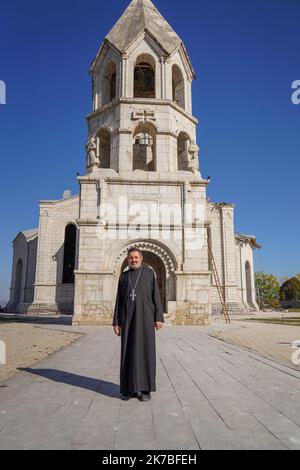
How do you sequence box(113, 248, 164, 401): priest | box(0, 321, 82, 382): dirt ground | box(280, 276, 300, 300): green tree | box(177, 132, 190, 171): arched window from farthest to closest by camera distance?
box(280, 276, 300, 300): green tree, box(177, 132, 190, 171): arched window, box(0, 321, 82, 382): dirt ground, box(113, 248, 164, 401): priest

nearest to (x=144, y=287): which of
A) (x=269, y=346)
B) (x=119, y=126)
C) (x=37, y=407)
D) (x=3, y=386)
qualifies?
(x=37, y=407)

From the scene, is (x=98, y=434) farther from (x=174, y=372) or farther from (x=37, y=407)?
(x=174, y=372)

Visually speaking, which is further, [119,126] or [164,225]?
[119,126]

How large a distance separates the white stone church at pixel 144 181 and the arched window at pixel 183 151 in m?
0.05

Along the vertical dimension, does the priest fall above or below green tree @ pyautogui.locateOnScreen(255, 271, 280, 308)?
below

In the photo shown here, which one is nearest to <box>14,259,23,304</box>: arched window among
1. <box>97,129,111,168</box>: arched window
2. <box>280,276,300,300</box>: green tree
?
<box>97,129,111,168</box>: arched window

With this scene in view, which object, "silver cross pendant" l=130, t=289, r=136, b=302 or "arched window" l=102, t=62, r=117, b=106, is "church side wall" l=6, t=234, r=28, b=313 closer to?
"arched window" l=102, t=62, r=117, b=106

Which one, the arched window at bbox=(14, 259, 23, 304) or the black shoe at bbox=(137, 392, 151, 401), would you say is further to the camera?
the arched window at bbox=(14, 259, 23, 304)

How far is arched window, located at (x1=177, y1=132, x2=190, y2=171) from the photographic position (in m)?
17.2

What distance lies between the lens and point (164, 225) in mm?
14844

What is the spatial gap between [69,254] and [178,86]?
16.0 m

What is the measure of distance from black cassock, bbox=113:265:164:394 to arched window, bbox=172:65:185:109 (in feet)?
49.0

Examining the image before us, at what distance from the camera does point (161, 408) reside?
3.58 metres
